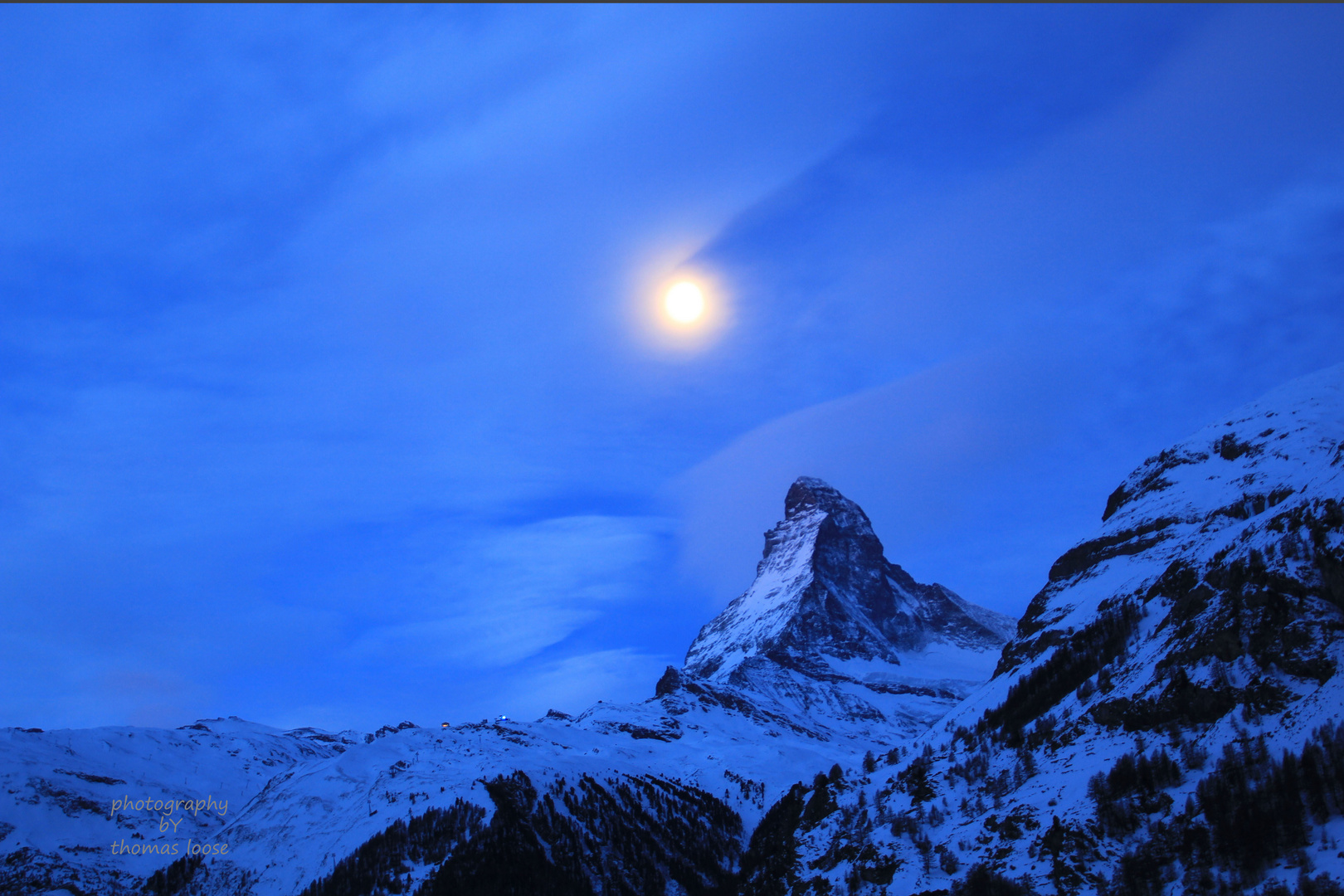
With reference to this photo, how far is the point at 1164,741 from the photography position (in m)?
115

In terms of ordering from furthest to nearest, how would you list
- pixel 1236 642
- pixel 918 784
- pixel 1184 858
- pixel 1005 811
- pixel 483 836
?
pixel 483 836 → pixel 918 784 → pixel 1005 811 → pixel 1236 642 → pixel 1184 858

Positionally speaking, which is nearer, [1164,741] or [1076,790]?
[1164,741]

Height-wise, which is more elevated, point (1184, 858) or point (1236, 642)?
point (1236, 642)

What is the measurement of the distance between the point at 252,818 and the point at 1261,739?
18970cm

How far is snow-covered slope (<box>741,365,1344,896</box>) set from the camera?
9825cm

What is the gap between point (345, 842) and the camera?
174500 mm

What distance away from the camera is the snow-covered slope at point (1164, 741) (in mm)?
98250

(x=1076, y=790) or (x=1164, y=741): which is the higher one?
(x=1164, y=741)

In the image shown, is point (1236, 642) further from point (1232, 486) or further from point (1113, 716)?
point (1232, 486)

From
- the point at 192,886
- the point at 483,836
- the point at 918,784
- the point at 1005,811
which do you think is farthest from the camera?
the point at 192,886

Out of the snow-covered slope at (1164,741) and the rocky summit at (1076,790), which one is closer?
the snow-covered slope at (1164,741)

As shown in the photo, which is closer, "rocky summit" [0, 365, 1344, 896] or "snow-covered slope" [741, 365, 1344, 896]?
"snow-covered slope" [741, 365, 1344, 896]

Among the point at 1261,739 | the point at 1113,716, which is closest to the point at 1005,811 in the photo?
the point at 1113,716

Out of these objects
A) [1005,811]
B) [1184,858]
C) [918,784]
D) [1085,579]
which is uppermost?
[1085,579]
